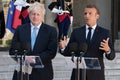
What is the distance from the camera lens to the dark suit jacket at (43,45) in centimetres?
488

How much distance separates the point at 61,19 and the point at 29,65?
23.6 ft

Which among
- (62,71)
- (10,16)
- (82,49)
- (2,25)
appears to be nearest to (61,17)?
(10,16)

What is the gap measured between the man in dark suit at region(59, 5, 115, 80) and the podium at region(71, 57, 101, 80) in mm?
123

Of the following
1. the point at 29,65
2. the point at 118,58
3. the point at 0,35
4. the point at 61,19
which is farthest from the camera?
the point at 0,35

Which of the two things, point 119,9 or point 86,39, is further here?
point 119,9

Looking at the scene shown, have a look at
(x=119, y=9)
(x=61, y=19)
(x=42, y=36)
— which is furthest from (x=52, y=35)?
(x=119, y=9)

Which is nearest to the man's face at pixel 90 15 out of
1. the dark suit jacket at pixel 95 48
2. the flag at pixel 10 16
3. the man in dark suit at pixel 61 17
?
the dark suit jacket at pixel 95 48

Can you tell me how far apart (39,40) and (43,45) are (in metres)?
0.07

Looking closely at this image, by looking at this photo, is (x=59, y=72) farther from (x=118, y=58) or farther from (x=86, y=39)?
(x=86, y=39)

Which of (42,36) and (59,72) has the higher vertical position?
(42,36)

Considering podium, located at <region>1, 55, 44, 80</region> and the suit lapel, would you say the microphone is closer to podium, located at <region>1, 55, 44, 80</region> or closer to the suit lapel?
podium, located at <region>1, 55, 44, 80</region>

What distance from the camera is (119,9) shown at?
15516mm

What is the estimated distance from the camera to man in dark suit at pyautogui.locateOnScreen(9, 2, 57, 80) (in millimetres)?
4828

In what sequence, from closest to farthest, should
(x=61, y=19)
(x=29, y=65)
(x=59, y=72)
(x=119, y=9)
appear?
(x=29, y=65), (x=59, y=72), (x=61, y=19), (x=119, y=9)
